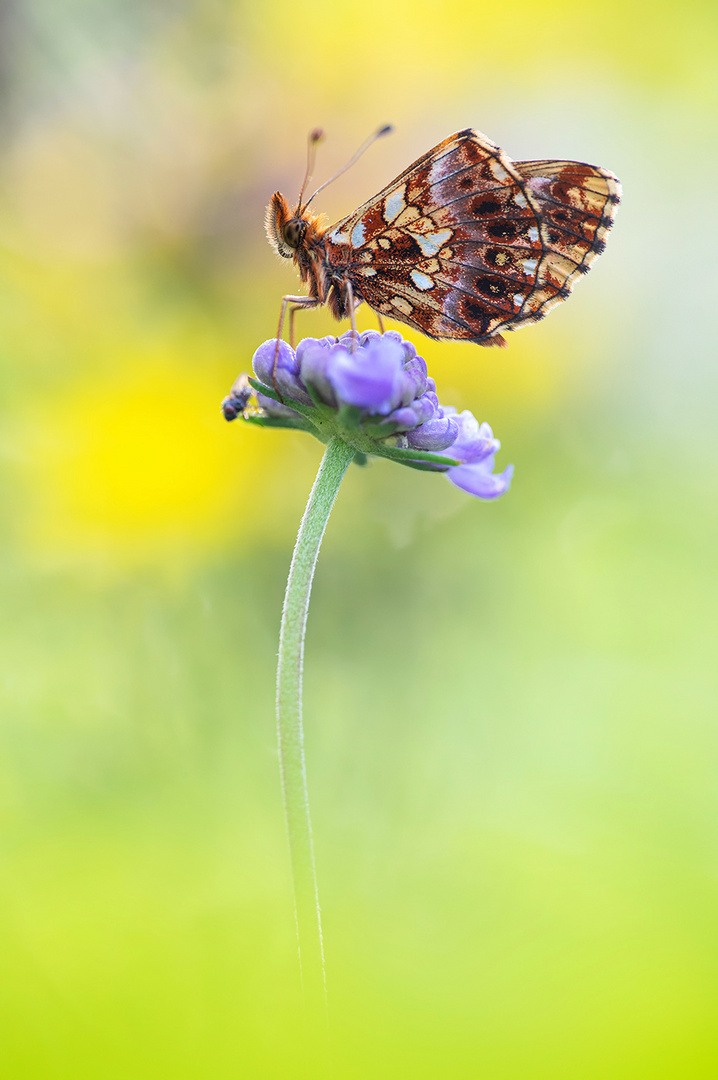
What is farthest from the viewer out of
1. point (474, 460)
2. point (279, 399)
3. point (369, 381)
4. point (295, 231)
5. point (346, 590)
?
point (346, 590)

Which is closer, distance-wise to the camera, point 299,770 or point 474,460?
point 299,770

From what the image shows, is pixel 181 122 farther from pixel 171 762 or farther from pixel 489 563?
pixel 171 762

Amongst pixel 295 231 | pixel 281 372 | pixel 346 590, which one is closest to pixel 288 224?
Result: pixel 295 231

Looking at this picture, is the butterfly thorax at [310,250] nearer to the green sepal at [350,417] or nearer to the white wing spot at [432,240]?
the white wing spot at [432,240]

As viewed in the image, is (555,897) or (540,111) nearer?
(555,897)

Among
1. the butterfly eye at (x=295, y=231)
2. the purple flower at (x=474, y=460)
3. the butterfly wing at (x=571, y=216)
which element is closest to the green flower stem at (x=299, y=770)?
the purple flower at (x=474, y=460)

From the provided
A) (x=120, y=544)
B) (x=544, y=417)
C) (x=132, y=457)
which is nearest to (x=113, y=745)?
(x=120, y=544)

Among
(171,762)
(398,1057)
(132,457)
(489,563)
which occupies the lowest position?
(398,1057)

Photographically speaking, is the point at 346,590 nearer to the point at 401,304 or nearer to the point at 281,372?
the point at 401,304
